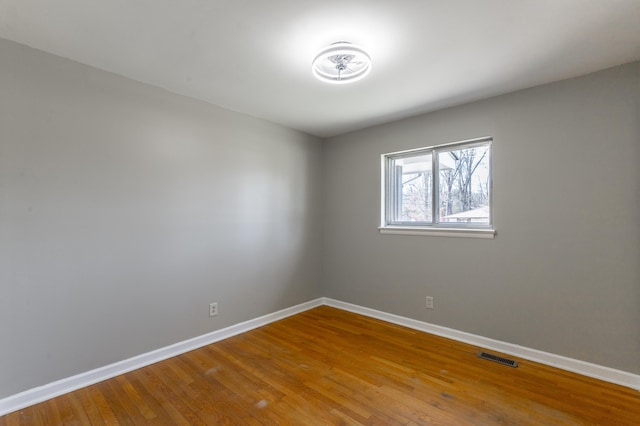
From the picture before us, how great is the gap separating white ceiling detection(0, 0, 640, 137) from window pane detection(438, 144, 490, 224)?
0.64 meters

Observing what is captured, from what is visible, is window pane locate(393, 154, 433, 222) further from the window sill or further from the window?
the window sill

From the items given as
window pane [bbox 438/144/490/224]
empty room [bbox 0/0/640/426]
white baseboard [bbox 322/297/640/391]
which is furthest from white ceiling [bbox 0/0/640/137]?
white baseboard [bbox 322/297/640/391]

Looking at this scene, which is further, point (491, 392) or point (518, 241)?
point (518, 241)

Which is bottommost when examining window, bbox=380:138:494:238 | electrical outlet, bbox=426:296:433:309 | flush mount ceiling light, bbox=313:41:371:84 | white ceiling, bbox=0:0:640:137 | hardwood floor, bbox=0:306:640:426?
hardwood floor, bbox=0:306:640:426

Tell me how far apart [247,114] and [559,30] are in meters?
2.76

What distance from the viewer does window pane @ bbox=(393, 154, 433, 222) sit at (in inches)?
134

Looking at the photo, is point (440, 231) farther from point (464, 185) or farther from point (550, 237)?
point (550, 237)

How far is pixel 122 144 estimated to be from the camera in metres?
2.40

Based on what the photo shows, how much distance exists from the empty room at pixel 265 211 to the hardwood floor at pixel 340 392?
0.02 meters

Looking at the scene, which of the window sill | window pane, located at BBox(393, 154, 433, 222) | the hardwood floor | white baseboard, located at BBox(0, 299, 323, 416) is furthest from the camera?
window pane, located at BBox(393, 154, 433, 222)

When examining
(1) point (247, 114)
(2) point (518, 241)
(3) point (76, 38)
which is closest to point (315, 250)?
(1) point (247, 114)

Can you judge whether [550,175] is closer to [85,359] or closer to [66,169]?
[66,169]

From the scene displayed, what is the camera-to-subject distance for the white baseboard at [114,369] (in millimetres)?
1925

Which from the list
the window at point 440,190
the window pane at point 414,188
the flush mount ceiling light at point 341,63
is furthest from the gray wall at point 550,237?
the flush mount ceiling light at point 341,63
